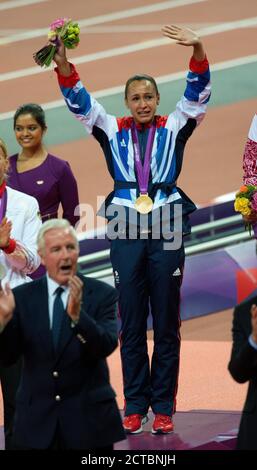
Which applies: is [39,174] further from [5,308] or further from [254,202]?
[5,308]

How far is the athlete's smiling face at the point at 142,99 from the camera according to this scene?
286 inches

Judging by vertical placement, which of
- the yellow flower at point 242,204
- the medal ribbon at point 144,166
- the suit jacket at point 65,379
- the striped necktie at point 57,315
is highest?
the medal ribbon at point 144,166

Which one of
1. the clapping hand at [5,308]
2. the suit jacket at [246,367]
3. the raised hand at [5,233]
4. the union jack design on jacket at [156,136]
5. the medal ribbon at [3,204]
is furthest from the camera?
the union jack design on jacket at [156,136]

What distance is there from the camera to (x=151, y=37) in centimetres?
1758

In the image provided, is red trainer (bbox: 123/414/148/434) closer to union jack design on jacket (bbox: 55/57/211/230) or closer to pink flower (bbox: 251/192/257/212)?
union jack design on jacket (bbox: 55/57/211/230)

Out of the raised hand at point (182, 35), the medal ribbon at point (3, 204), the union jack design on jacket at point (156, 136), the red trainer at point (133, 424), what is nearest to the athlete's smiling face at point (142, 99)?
the union jack design on jacket at point (156, 136)

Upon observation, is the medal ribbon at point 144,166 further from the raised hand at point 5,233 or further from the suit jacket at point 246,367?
the suit jacket at point 246,367

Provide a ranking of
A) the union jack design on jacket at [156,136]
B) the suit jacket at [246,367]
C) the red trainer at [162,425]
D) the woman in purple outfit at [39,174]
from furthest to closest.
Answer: the woman in purple outfit at [39,174] < the union jack design on jacket at [156,136] < the red trainer at [162,425] < the suit jacket at [246,367]

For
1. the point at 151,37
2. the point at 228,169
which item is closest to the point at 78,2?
the point at 151,37

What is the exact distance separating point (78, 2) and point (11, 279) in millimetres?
13181

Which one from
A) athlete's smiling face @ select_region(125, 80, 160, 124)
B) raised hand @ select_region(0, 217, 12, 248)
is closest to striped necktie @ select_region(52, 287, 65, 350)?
raised hand @ select_region(0, 217, 12, 248)

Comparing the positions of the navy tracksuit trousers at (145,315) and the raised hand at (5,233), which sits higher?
the raised hand at (5,233)

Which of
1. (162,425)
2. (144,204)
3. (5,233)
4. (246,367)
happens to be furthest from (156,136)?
(246,367)

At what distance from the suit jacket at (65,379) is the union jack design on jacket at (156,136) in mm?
1698
